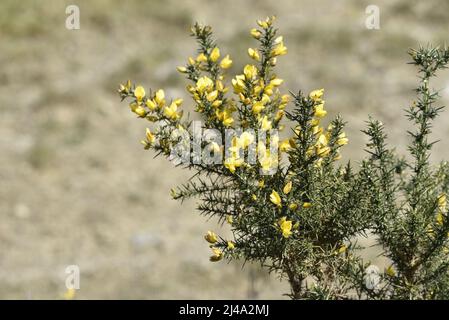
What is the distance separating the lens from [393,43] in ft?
37.4

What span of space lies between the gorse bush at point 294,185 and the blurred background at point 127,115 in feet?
12.2

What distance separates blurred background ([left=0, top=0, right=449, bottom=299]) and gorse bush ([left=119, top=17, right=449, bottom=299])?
3730mm

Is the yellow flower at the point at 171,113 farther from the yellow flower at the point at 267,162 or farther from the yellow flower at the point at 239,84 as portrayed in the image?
the yellow flower at the point at 267,162

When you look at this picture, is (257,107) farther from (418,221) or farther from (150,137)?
(418,221)

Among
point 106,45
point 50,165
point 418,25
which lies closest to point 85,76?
point 106,45

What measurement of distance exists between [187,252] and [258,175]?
5927 millimetres

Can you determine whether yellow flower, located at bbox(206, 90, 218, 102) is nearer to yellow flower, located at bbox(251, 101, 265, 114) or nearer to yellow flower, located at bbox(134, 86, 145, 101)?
yellow flower, located at bbox(251, 101, 265, 114)

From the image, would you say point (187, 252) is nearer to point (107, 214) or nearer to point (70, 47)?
point (107, 214)

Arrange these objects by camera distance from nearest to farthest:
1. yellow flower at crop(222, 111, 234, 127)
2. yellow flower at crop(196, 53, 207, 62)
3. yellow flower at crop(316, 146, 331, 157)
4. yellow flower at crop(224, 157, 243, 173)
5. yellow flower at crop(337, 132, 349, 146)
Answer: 1. yellow flower at crop(224, 157, 243, 173)
2. yellow flower at crop(316, 146, 331, 157)
3. yellow flower at crop(222, 111, 234, 127)
4. yellow flower at crop(337, 132, 349, 146)
5. yellow flower at crop(196, 53, 207, 62)

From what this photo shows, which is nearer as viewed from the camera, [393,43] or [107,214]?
[107,214]

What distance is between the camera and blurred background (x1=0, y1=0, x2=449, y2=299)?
8.12 meters

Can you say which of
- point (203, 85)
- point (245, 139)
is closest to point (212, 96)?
point (203, 85)

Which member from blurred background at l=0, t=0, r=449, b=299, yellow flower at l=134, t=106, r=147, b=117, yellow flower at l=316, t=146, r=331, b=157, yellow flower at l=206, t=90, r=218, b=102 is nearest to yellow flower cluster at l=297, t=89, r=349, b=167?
yellow flower at l=316, t=146, r=331, b=157
